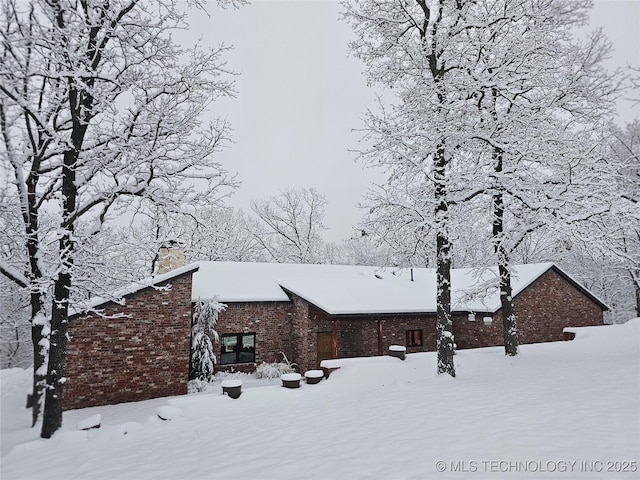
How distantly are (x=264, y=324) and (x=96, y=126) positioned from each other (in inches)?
→ 433

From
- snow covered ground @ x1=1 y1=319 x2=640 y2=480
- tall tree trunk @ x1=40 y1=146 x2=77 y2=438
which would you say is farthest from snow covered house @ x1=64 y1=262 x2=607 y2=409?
tall tree trunk @ x1=40 y1=146 x2=77 y2=438

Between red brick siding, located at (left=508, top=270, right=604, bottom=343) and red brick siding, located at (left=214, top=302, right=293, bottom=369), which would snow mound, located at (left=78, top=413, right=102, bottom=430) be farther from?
red brick siding, located at (left=508, top=270, right=604, bottom=343)

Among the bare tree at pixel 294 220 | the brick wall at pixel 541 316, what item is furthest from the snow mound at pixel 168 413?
the bare tree at pixel 294 220

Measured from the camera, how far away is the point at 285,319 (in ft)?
55.5

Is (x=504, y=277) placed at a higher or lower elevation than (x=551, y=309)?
higher

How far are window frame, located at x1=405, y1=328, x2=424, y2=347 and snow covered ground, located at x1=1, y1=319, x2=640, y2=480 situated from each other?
24.1ft

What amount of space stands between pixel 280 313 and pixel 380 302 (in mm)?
4782

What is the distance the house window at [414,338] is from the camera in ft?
59.1

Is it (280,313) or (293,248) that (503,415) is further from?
(293,248)

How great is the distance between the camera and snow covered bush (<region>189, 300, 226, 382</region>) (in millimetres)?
14070

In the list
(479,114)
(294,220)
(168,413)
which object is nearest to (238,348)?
(168,413)

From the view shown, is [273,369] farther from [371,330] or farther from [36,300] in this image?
[36,300]

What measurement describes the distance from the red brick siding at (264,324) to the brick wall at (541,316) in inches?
362

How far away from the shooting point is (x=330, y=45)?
26344mm
